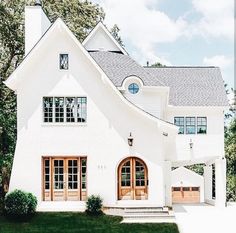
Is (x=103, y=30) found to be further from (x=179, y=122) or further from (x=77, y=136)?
(x=77, y=136)

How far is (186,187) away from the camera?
34562mm

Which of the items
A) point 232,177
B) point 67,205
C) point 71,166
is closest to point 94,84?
point 71,166

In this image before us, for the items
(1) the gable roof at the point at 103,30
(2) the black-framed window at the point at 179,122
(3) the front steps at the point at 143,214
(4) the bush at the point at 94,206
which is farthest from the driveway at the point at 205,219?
(1) the gable roof at the point at 103,30

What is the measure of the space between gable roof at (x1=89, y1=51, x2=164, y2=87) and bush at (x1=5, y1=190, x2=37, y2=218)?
7.41 meters

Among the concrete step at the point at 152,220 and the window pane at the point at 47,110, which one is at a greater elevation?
the window pane at the point at 47,110

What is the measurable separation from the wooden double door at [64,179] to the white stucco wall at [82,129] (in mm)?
327

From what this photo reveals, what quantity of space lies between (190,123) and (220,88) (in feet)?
10.5

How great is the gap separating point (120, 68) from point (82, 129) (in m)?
4.92

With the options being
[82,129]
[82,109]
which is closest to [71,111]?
[82,109]

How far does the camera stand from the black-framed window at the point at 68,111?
940 inches

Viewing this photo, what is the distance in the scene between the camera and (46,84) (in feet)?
78.3

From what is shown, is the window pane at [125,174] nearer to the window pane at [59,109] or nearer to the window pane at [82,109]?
the window pane at [82,109]

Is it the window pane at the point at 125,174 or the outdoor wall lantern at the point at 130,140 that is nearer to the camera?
the outdoor wall lantern at the point at 130,140

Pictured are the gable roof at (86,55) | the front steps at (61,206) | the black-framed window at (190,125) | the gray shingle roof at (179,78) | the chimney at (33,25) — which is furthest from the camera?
the black-framed window at (190,125)
